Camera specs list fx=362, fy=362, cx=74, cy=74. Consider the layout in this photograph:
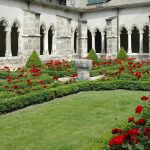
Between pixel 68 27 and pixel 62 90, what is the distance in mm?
15766

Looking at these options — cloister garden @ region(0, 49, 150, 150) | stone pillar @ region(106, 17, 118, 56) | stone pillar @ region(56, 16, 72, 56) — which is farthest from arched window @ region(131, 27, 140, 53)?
cloister garden @ region(0, 49, 150, 150)

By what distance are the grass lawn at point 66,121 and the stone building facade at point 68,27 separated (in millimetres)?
11970

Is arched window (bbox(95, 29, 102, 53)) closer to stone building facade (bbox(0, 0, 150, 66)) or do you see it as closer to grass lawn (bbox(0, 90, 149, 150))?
stone building facade (bbox(0, 0, 150, 66))

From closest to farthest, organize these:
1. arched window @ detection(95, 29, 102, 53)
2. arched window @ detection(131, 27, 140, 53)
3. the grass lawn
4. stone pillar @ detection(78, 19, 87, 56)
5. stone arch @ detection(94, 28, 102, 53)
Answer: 1. the grass lawn
2. stone pillar @ detection(78, 19, 87, 56)
3. stone arch @ detection(94, 28, 102, 53)
4. arched window @ detection(95, 29, 102, 53)
5. arched window @ detection(131, 27, 140, 53)

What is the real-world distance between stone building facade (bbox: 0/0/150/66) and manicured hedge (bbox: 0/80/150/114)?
1004cm

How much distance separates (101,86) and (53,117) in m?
4.38

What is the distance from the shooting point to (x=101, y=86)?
1334 cm

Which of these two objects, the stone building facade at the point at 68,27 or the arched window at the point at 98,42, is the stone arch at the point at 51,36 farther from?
the arched window at the point at 98,42

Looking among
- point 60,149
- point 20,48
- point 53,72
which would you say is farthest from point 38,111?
point 20,48

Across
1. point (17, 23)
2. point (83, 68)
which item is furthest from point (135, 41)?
point (83, 68)

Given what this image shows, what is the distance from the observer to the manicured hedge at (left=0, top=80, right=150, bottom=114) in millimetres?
10188

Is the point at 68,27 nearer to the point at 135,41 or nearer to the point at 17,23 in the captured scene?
the point at 17,23

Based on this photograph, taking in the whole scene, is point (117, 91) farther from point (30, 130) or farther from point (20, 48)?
point (20, 48)

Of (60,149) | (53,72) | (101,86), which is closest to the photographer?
(60,149)
